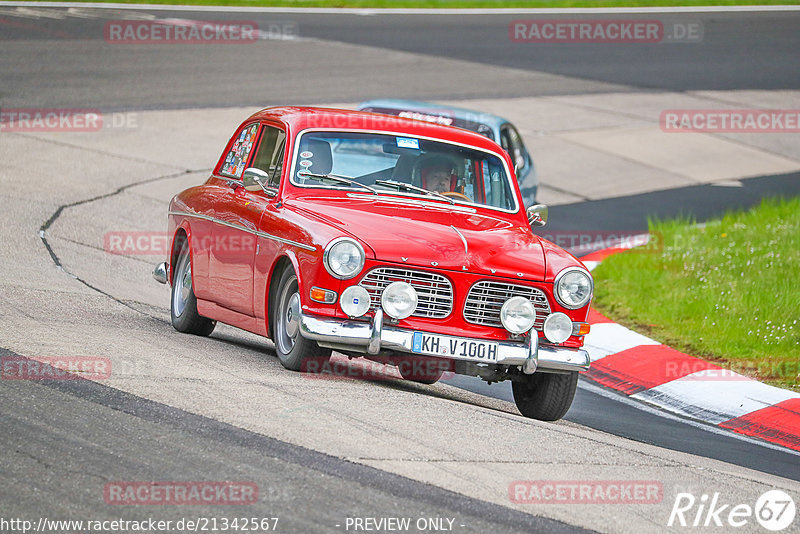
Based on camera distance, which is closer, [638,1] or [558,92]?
[558,92]

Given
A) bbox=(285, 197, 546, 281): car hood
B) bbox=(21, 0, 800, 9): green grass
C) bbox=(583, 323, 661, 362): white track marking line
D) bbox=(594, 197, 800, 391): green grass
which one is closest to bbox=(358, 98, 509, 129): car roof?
bbox=(594, 197, 800, 391): green grass

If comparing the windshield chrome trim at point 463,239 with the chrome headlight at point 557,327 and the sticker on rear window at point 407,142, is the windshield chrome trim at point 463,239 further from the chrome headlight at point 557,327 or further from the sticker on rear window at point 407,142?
the sticker on rear window at point 407,142

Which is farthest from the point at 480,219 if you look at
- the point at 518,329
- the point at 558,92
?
the point at 558,92

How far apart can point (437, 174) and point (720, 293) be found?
419 centimetres

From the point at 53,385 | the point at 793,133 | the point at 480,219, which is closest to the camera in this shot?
the point at 53,385

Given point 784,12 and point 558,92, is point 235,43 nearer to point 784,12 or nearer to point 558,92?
point 558,92

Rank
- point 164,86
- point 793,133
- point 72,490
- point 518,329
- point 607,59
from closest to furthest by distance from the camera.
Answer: point 72,490 → point 518,329 → point 164,86 → point 793,133 → point 607,59

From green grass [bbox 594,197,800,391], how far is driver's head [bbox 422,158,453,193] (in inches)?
117

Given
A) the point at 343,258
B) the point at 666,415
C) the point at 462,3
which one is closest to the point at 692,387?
the point at 666,415

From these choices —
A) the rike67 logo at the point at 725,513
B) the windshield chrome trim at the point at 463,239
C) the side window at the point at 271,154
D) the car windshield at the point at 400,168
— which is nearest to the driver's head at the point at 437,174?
the car windshield at the point at 400,168

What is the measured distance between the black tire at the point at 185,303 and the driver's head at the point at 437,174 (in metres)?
1.90

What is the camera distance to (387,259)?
22.4 feet

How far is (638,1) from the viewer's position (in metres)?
37.9

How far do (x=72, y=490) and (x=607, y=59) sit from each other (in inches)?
1044
